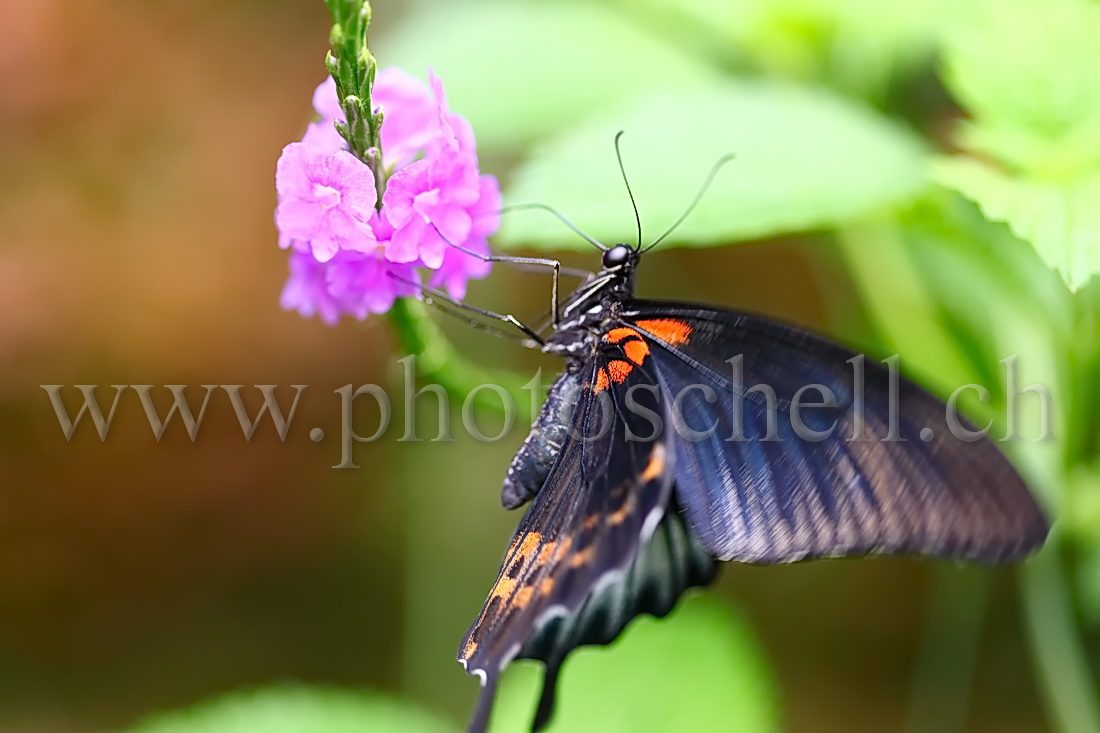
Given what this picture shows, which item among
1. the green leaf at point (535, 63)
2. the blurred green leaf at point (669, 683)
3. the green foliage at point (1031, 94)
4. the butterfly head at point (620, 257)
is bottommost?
the blurred green leaf at point (669, 683)

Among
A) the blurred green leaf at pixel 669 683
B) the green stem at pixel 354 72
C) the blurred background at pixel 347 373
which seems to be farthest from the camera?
the blurred background at pixel 347 373

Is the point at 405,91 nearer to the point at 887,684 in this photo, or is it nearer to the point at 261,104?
the point at 261,104

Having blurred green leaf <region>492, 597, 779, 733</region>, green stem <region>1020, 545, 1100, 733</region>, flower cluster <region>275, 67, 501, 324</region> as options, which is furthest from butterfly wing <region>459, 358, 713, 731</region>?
green stem <region>1020, 545, 1100, 733</region>

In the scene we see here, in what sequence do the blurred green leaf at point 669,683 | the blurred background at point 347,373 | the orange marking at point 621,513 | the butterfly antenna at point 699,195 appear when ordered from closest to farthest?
the orange marking at point 621,513
the butterfly antenna at point 699,195
the blurred green leaf at point 669,683
the blurred background at point 347,373

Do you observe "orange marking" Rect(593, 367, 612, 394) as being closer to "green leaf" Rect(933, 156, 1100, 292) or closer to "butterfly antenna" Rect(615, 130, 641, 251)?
"butterfly antenna" Rect(615, 130, 641, 251)

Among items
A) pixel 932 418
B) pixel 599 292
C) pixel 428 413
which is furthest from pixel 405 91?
pixel 428 413

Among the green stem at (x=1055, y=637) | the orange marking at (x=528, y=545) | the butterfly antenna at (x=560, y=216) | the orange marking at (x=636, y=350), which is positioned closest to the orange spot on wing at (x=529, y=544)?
the orange marking at (x=528, y=545)

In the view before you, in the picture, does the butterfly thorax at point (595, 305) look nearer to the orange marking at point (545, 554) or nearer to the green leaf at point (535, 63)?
the orange marking at point (545, 554)

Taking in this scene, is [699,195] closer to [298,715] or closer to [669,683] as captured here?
[669,683]
